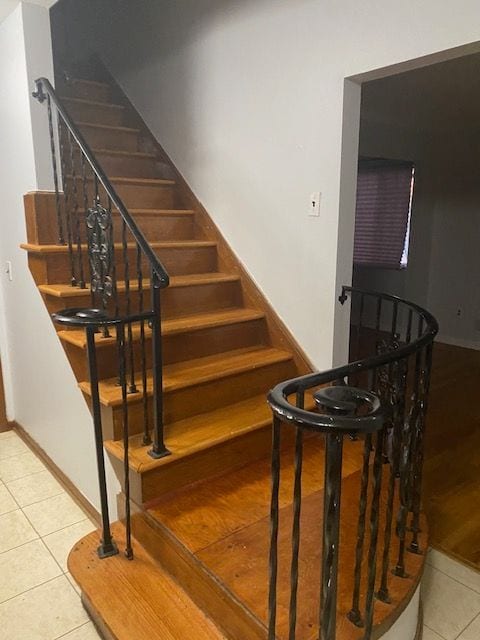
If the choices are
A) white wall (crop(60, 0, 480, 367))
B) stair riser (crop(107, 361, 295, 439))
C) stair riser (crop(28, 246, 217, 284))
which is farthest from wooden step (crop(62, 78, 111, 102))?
stair riser (crop(107, 361, 295, 439))

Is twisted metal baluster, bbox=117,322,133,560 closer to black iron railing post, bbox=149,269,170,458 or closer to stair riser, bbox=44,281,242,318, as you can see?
black iron railing post, bbox=149,269,170,458

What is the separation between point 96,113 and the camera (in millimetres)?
3906

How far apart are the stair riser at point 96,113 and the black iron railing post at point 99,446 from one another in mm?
2712

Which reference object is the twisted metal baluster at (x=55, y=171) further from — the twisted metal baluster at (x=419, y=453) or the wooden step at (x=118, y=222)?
the twisted metal baluster at (x=419, y=453)

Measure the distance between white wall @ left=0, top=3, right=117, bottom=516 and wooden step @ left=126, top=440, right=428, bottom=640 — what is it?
491 mm

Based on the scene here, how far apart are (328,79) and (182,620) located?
7.99ft

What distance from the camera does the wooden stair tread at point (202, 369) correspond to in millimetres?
2246

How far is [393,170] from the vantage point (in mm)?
5289

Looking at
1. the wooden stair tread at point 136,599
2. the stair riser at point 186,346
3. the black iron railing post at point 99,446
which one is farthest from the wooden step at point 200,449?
the stair riser at point 186,346

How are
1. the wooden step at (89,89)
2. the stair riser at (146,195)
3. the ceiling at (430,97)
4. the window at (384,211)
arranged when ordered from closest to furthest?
the ceiling at (430,97)
the stair riser at (146,195)
the wooden step at (89,89)
the window at (384,211)

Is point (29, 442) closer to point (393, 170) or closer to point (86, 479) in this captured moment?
point (86, 479)

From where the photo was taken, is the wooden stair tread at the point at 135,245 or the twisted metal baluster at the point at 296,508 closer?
the twisted metal baluster at the point at 296,508

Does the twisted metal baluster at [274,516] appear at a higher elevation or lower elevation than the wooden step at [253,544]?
higher

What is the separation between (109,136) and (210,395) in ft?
7.85
